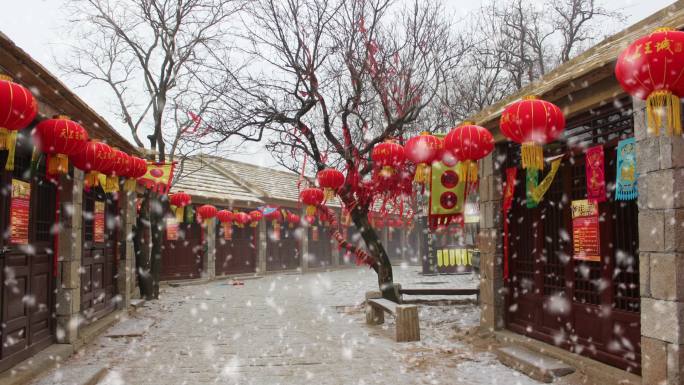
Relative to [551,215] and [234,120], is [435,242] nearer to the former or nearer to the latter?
[234,120]

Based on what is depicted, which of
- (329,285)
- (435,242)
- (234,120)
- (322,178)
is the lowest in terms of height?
(329,285)

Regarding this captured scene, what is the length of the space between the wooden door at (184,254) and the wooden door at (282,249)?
170 inches

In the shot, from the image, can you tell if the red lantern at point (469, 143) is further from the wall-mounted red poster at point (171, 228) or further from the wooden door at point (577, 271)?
the wall-mounted red poster at point (171, 228)

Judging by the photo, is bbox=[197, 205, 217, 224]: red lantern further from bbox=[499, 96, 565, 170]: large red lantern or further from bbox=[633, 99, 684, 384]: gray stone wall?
bbox=[633, 99, 684, 384]: gray stone wall

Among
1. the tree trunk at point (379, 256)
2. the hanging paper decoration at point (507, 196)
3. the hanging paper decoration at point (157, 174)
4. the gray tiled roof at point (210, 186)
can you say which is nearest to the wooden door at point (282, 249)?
the gray tiled roof at point (210, 186)

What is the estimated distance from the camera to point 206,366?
285 inches

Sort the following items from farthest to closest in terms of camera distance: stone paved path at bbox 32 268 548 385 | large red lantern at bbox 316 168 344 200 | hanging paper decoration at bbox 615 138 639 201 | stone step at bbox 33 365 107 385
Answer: large red lantern at bbox 316 168 344 200 < stone paved path at bbox 32 268 548 385 < stone step at bbox 33 365 107 385 < hanging paper decoration at bbox 615 138 639 201

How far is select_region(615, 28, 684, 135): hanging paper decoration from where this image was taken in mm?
3750

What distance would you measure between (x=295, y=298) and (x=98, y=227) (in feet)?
22.4

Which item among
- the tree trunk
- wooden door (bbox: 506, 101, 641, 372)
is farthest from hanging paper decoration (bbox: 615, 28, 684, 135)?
the tree trunk

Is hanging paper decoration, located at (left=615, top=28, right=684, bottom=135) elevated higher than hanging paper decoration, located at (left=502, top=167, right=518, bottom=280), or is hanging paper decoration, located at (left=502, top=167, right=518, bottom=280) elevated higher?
hanging paper decoration, located at (left=615, top=28, right=684, bottom=135)

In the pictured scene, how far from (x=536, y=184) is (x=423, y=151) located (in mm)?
1726

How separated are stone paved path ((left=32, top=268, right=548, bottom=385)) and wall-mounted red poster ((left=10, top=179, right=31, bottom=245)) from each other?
5.99ft

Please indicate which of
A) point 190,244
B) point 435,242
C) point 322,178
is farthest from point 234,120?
point 435,242
